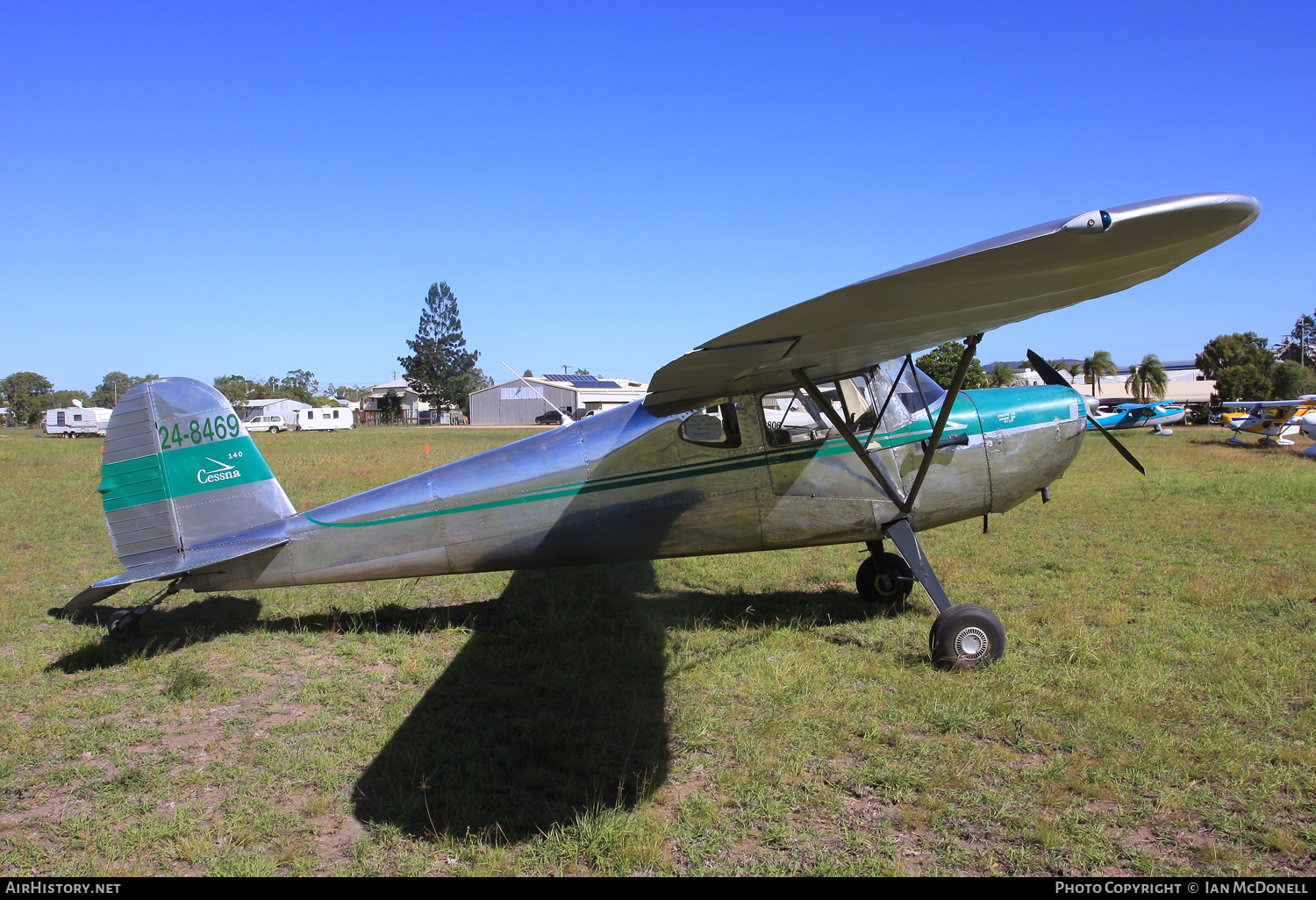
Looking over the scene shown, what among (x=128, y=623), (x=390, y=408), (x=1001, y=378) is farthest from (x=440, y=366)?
(x=128, y=623)

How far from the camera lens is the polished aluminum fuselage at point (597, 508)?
6.07 meters

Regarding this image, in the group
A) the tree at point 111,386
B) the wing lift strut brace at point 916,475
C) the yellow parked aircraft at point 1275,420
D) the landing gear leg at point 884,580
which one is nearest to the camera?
the wing lift strut brace at point 916,475

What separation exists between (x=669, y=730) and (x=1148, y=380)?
63955 mm

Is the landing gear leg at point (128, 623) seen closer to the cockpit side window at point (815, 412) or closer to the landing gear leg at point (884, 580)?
the cockpit side window at point (815, 412)

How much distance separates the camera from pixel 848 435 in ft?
18.5

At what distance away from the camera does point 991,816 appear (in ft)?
11.8

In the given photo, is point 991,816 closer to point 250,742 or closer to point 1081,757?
point 1081,757

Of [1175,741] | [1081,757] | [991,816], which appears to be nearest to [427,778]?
[991,816]

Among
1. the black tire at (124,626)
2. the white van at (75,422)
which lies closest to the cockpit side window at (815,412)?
the black tire at (124,626)

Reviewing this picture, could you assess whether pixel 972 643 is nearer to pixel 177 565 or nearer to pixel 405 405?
pixel 177 565

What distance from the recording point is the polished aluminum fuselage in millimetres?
6070

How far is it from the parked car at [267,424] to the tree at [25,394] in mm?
67500


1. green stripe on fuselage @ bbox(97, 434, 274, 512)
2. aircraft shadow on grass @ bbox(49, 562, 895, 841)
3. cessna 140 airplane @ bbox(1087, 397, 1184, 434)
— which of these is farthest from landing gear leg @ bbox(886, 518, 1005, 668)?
cessna 140 airplane @ bbox(1087, 397, 1184, 434)
